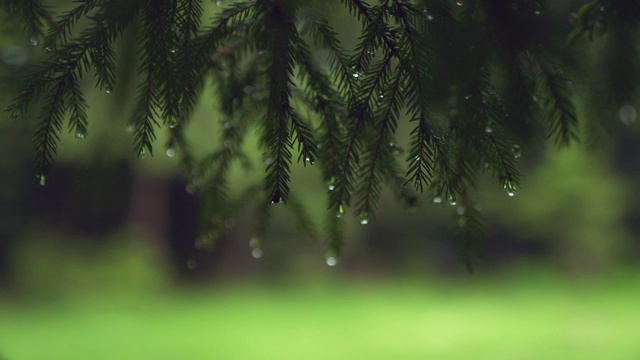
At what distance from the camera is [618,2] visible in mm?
1537

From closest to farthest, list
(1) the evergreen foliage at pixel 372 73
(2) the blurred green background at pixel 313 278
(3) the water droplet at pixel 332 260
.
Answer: (1) the evergreen foliage at pixel 372 73 → (3) the water droplet at pixel 332 260 → (2) the blurred green background at pixel 313 278

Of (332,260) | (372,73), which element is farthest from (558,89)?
(332,260)

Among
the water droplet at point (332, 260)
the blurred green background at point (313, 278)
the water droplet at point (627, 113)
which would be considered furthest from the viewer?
the blurred green background at point (313, 278)

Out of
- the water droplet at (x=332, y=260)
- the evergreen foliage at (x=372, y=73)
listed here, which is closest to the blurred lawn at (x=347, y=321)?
the water droplet at (x=332, y=260)

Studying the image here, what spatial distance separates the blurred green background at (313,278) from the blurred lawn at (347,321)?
5cm

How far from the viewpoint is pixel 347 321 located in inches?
618

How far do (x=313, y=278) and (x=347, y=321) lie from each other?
10.6 feet

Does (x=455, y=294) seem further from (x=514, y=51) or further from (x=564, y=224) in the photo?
(x=514, y=51)

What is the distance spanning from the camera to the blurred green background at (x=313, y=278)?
13.6 metres

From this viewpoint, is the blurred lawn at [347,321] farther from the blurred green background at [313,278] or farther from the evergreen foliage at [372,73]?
the evergreen foliage at [372,73]

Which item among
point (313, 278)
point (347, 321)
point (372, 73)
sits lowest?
point (372, 73)

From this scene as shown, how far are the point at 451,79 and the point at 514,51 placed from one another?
177mm

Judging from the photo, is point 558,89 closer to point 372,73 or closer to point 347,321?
point 372,73

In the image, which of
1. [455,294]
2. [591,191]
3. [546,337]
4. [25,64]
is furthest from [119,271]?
[25,64]
